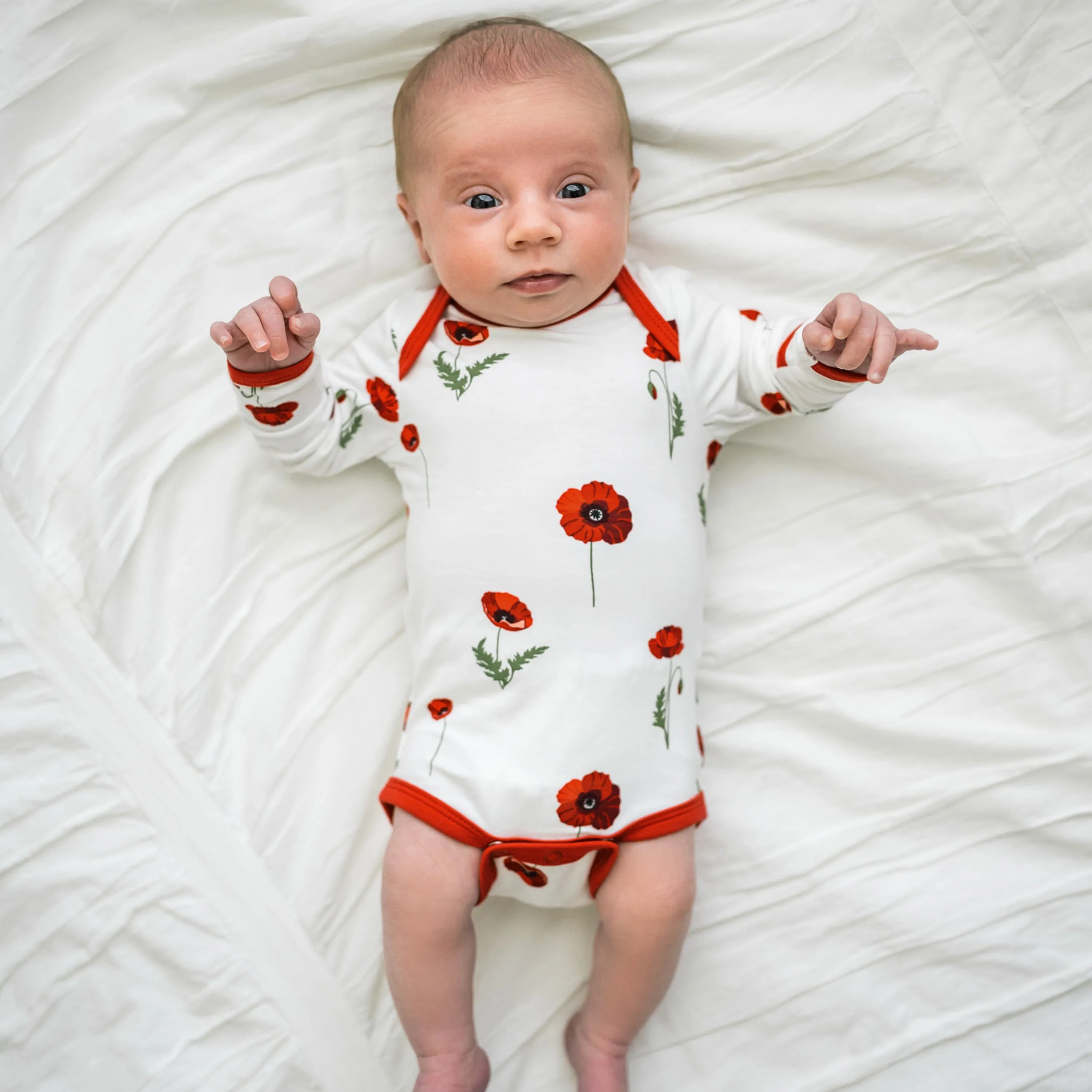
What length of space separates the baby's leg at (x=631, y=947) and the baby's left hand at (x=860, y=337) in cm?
55

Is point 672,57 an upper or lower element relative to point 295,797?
upper

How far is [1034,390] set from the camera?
1.25 metres

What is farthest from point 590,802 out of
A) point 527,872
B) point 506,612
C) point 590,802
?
point 506,612

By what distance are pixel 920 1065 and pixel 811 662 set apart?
486 mm

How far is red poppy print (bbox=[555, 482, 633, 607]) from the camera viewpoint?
113 cm

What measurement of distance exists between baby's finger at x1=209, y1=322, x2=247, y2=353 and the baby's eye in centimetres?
37

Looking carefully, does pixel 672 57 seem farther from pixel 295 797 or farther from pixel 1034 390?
pixel 295 797

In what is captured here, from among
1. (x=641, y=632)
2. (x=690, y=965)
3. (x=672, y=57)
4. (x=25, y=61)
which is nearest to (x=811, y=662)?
(x=641, y=632)

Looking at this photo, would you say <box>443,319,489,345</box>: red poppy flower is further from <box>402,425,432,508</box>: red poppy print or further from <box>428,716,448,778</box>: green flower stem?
<box>428,716,448,778</box>: green flower stem

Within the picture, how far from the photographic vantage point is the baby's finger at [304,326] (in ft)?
3.37

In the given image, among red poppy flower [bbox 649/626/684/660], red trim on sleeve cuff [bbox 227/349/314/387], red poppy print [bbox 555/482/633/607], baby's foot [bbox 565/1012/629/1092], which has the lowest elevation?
baby's foot [bbox 565/1012/629/1092]

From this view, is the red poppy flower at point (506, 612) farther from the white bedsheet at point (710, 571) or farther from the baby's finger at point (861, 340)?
the baby's finger at point (861, 340)

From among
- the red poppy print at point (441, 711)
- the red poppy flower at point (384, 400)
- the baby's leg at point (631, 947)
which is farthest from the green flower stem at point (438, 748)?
the red poppy flower at point (384, 400)

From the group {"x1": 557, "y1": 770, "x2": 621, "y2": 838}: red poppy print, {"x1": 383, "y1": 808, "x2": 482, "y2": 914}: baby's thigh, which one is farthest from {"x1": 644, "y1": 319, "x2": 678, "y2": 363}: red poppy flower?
{"x1": 383, "y1": 808, "x2": 482, "y2": 914}: baby's thigh
